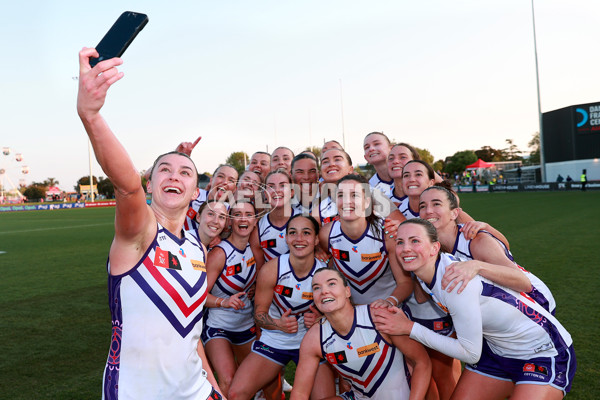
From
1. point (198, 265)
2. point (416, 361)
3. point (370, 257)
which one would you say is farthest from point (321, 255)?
point (198, 265)

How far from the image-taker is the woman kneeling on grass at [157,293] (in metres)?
1.96

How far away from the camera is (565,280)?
801 cm

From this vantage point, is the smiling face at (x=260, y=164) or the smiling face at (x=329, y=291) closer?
the smiling face at (x=329, y=291)

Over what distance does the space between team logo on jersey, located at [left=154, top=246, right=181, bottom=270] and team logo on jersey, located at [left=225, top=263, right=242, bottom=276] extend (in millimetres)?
2281

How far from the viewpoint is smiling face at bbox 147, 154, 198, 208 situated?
2.16 meters

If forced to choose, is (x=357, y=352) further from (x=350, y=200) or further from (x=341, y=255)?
(x=350, y=200)

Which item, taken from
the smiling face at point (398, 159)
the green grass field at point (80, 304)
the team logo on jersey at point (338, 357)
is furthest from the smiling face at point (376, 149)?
the green grass field at point (80, 304)

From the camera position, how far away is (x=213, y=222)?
4.46 meters

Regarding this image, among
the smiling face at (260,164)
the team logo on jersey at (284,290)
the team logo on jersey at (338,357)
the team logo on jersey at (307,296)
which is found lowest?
the team logo on jersey at (338,357)

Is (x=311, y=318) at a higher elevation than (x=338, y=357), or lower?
higher

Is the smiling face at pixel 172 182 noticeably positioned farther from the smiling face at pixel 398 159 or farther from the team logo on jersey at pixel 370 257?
the smiling face at pixel 398 159

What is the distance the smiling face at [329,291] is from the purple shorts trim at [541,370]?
47.2 inches

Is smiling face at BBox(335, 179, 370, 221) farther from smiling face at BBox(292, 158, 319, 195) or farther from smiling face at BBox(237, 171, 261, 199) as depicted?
smiling face at BBox(237, 171, 261, 199)

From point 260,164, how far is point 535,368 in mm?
4104
